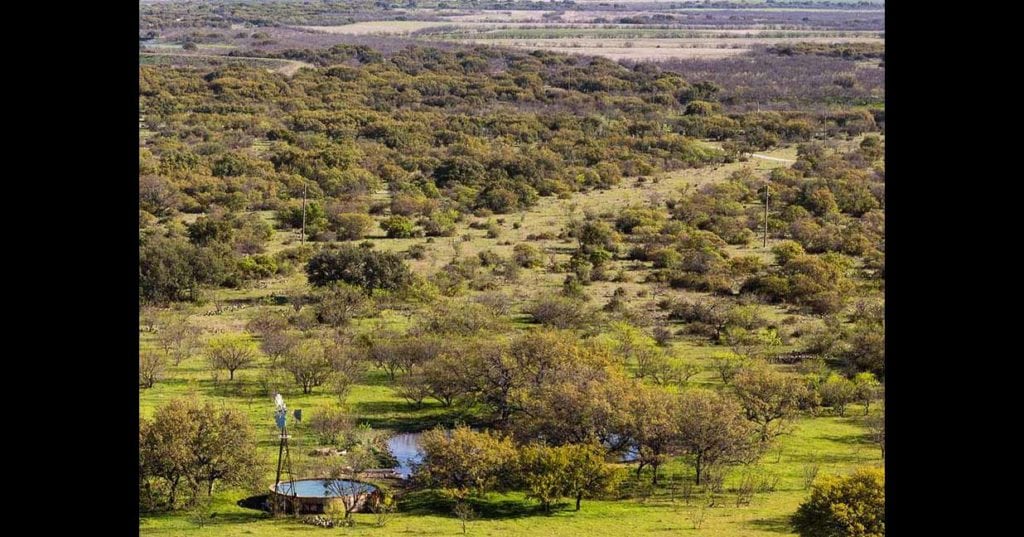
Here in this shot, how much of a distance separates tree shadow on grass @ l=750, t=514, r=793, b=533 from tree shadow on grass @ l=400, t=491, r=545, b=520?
2.21 metres

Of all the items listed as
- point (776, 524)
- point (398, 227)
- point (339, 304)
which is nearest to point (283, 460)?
point (776, 524)

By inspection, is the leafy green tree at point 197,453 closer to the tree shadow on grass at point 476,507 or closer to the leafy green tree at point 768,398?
the tree shadow on grass at point 476,507

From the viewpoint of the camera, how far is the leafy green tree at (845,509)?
12266 millimetres

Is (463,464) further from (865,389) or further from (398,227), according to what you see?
(398,227)

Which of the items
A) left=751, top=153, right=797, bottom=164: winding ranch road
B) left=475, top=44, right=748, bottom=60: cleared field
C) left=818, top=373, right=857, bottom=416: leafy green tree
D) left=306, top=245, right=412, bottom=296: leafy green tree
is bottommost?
left=818, top=373, right=857, bottom=416: leafy green tree

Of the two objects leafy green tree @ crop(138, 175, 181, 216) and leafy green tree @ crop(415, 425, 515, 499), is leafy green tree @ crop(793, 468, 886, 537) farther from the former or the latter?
leafy green tree @ crop(138, 175, 181, 216)

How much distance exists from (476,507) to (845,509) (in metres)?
A: 3.78

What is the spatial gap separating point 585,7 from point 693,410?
262 ft

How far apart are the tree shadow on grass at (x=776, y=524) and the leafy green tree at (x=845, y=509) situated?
0.38 ft

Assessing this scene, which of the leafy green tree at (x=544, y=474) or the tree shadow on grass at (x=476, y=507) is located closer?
the tree shadow on grass at (x=476, y=507)


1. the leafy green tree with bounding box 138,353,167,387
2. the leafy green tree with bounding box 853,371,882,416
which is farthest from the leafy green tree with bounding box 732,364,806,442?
the leafy green tree with bounding box 138,353,167,387

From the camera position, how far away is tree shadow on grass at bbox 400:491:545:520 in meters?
13.8

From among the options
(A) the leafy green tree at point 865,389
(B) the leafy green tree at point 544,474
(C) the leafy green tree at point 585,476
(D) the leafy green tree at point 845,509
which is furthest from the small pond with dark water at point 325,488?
(A) the leafy green tree at point 865,389

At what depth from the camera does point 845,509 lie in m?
12.3
